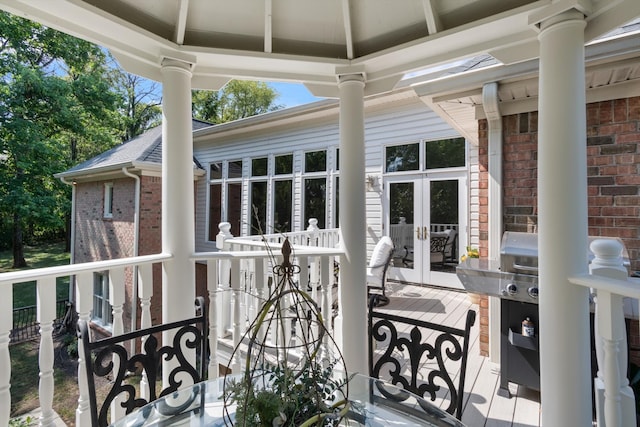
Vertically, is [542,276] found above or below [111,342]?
above

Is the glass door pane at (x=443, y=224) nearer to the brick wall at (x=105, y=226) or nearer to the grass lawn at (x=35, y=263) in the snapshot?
the brick wall at (x=105, y=226)

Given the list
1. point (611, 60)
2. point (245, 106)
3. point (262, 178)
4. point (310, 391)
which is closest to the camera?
point (310, 391)

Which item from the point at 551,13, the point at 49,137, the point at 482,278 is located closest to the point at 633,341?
the point at 482,278

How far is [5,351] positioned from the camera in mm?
1399

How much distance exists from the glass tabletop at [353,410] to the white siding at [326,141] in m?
5.31

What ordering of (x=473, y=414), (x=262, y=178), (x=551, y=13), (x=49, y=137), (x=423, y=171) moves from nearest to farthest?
(x=551, y=13)
(x=473, y=414)
(x=423, y=171)
(x=262, y=178)
(x=49, y=137)

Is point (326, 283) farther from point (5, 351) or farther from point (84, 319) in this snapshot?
point (5, 351)

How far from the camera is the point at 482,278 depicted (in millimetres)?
2451

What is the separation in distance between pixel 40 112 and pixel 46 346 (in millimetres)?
11043

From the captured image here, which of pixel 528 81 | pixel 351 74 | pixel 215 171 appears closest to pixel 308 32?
pixel 351 74

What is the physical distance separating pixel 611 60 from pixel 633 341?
202 centimetres

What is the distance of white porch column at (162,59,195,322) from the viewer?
206cm

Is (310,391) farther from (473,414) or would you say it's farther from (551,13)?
(473,414)

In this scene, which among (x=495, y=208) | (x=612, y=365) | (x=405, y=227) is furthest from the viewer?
(x=405, y=227)
